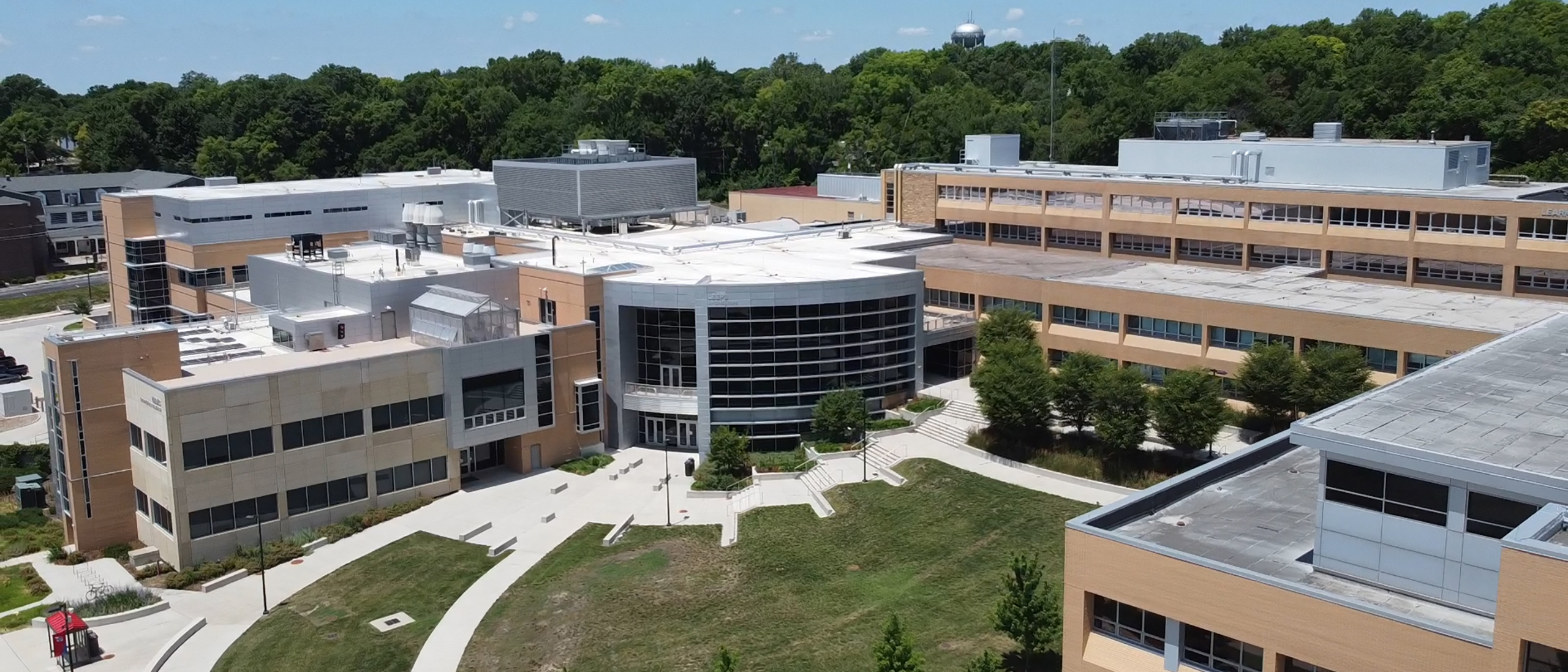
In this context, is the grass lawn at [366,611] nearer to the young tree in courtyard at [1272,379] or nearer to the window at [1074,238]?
the young tree in courtyard at [1272,379]

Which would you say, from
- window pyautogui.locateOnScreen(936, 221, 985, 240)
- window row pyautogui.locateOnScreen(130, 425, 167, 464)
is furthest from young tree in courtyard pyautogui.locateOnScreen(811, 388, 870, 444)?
window pyautogui.locateOnScreen(936, 221, 985, 240)

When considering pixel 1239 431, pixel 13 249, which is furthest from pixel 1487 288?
pixel 13 249

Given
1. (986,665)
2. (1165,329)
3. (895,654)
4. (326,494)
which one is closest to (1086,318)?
(1165,329)

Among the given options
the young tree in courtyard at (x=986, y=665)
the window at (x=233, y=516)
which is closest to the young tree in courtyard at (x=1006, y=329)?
the young tree in courtyard at (x=986, y=665)

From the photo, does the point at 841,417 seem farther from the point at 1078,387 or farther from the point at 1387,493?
the point at 1387,493

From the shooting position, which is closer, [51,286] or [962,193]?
[962,193]

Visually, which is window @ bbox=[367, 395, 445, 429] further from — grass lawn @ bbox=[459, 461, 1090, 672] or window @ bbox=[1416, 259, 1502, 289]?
window @ bbox=[1416, 259, 1502, 289]
